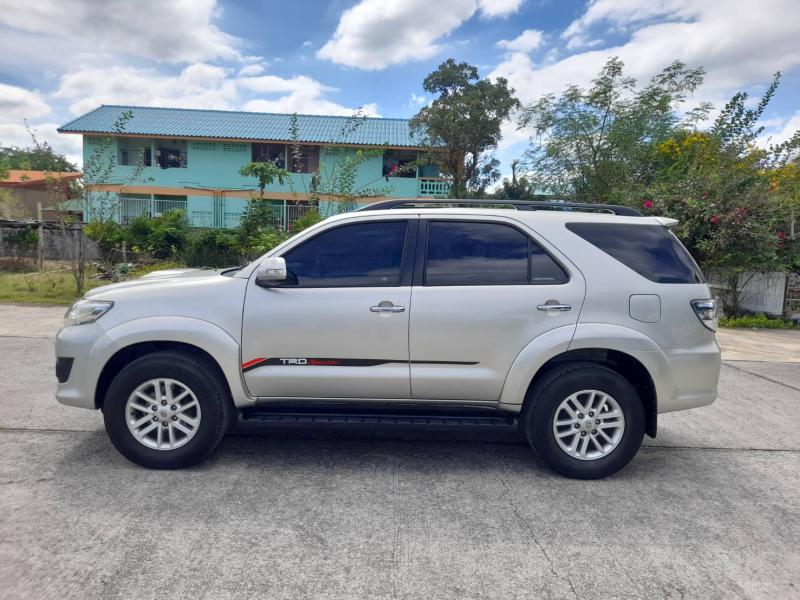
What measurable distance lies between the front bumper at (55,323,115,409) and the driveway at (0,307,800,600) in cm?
54

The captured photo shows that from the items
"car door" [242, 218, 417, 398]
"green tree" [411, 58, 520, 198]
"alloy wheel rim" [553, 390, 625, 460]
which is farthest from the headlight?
"green tree" [411, 58, 520, 198]

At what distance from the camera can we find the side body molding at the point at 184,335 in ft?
12.6

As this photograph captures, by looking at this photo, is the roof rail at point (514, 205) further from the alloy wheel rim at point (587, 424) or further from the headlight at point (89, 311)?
the headlight at point (89, 311)

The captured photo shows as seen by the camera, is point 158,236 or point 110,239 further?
point 158,236

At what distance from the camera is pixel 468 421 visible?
3904 mm

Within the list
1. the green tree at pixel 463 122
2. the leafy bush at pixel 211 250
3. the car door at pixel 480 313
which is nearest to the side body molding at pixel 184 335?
the car door at pixel 480 313

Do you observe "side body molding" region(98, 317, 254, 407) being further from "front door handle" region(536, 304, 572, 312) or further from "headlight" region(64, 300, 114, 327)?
"front door handle" region(536, 304, 572, 312)

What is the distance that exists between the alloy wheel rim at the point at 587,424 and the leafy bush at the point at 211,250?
14.2 meters

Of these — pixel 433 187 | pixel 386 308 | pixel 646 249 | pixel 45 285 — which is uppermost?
pixel 433 187

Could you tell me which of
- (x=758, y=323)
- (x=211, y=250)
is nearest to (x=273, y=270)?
(x=758, y=323)

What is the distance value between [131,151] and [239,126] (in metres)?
5.63

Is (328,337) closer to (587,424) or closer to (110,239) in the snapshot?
(587,424)

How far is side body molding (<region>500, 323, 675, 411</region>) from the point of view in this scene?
3.83 metres

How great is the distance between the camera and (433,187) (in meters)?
27.5
